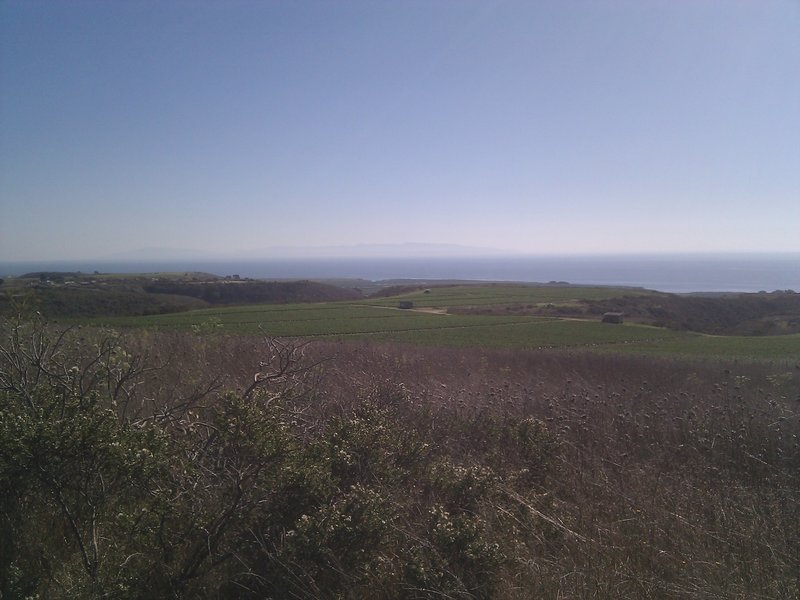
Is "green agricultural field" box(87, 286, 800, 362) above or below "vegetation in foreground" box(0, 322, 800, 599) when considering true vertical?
below

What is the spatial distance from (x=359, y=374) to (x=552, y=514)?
5.65 m

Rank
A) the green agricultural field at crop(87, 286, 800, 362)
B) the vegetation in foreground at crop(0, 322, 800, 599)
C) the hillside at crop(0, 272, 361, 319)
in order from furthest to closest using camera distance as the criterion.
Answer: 1. the hillside at crop(0, 272, 361, 319)
2. the green agricultural field at crop(87, 286, 800, 362)
3. the vegetation in foreground at crop(0, 322, 800, 599)

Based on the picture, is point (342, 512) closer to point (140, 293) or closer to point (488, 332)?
point (488, 332)

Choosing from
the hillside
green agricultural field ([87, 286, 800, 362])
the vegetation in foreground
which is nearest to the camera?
the vegetation in foreground

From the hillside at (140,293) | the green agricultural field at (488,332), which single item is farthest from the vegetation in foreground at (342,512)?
the green agricultural field at (488,332)

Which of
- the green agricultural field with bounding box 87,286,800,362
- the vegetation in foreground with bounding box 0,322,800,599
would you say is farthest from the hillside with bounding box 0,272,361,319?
the vegetation in foreground with bounding box 0,322,800,599

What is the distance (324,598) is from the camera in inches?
126

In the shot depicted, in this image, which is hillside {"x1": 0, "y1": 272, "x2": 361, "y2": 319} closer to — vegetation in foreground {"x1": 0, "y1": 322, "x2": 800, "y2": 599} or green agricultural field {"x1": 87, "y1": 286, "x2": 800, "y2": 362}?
green agricultural field {"x1": 87, "y1": 286, "x2": 800, "y2": 362}

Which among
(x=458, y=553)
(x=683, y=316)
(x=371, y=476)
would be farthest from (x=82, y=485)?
(x=683, y=316)

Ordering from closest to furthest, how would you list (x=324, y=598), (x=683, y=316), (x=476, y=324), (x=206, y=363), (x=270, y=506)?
(x=324, y=598) → (x=270, y=506) → (x=206, y=363) → (x=476, y=324) → (x=683, y=316)

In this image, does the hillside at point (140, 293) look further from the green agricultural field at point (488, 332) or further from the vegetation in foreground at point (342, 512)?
the vegetation in foreground at point (342, 512)

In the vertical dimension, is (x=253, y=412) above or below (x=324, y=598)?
above

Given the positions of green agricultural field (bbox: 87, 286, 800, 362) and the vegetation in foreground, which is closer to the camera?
the vegetation in foreground

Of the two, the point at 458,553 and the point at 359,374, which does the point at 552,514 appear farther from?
the point at 359,374
